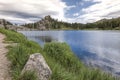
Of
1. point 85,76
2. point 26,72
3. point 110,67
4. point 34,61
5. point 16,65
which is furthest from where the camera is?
point 110,67

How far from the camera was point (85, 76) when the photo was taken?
907 centimetres

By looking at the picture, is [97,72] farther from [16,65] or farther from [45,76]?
[16,65]

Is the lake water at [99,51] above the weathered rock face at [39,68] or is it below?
below

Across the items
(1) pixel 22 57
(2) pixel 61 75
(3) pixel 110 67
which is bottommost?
(3) pixel 110 67

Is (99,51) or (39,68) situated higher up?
(39,68)

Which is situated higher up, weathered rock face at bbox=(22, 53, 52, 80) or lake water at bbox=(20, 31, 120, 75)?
weathered rock face at bbox=(22, 53, 52, 80)

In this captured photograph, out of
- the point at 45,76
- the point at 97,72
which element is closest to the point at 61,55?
the point at 97,72

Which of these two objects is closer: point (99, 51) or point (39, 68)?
point (39, 68)

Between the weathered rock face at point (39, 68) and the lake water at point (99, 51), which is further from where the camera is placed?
the lake water at point (99, 51)

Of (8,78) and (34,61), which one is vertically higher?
(34,61)

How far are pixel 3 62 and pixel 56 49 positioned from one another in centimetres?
761

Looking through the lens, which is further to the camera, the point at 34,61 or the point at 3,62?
the point at 3,62

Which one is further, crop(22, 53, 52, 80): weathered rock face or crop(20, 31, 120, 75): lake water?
crop(20, 31, 120, 75): lake water

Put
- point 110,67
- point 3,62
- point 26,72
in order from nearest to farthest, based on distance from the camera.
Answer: point 26,72, point 3,62, point 110,67
